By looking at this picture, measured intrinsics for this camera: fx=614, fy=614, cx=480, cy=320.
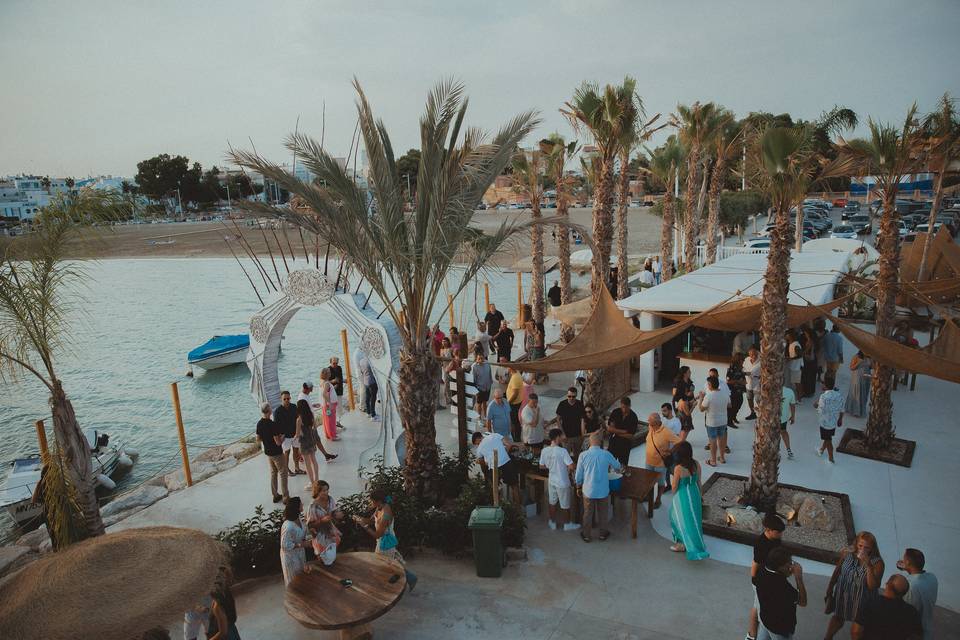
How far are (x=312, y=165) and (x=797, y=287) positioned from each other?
11102mm

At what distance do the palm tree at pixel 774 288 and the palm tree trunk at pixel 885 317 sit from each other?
265 cm

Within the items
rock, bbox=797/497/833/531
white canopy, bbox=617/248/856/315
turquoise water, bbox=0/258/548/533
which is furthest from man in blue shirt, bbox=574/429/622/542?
white canopy, bbox=617/248/856/315

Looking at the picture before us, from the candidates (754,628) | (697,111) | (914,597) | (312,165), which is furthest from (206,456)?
(697,111)

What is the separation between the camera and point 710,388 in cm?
955

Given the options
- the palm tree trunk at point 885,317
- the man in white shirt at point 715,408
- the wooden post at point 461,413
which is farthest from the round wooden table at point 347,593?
the palm tree trunk at point 885,317

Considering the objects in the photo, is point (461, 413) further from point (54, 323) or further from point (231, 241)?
point (231, 241)

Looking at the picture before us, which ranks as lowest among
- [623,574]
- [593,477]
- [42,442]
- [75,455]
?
[623,574]

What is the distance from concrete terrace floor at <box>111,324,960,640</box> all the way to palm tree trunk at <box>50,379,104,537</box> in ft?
5.15

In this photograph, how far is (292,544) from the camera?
605 cm

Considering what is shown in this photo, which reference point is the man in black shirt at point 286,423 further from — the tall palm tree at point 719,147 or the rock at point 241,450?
the tall palm tree at point 719,147

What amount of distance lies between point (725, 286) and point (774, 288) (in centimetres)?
612

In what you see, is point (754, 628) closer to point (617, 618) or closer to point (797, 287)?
point (617, 618)

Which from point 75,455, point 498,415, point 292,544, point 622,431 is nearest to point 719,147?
point 622,431

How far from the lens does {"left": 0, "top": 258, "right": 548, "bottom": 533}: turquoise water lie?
17.2 meters
